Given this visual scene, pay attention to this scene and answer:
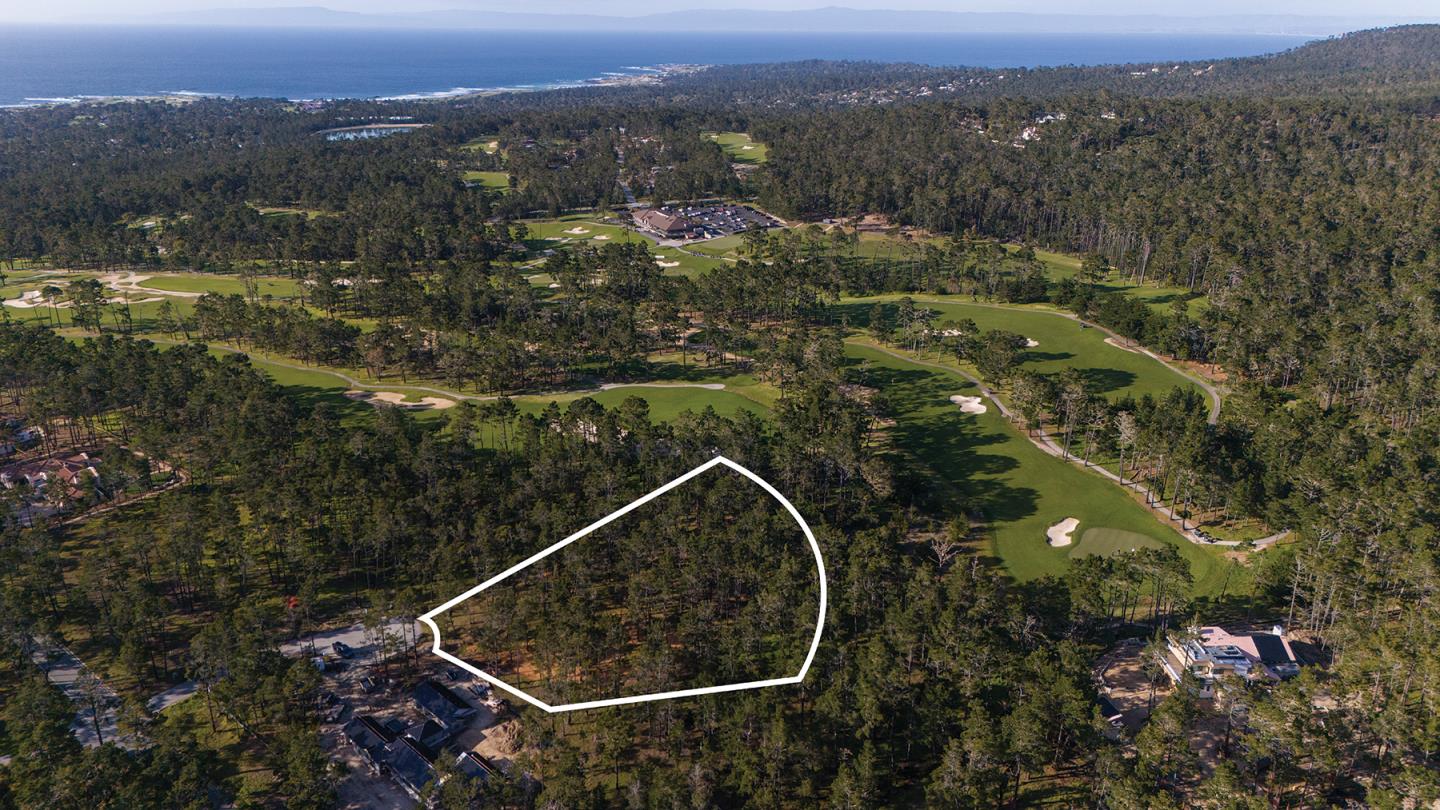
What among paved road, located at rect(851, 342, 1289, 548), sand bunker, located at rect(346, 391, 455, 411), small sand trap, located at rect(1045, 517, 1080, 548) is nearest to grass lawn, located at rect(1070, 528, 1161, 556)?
small sand trap, located at rect(1045, 517, 1080, 548)

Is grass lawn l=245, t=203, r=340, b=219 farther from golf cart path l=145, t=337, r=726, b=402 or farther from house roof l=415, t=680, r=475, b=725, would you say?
house roof l=415, t=680, r=475, b=725

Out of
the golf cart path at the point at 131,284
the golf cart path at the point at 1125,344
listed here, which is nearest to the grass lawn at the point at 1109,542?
the golf cart path at the point at 1125,344

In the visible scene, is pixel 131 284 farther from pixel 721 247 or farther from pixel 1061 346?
pixel 1061 346

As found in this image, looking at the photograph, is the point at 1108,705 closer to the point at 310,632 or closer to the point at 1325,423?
the point at 1325,423

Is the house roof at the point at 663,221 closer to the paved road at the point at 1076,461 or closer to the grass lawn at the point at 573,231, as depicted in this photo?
the grass lawn at the point at 573,231

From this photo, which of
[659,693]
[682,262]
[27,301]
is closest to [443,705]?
[659,693]

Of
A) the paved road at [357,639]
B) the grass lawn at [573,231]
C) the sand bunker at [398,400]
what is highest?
the grass lawn at [573,231]
